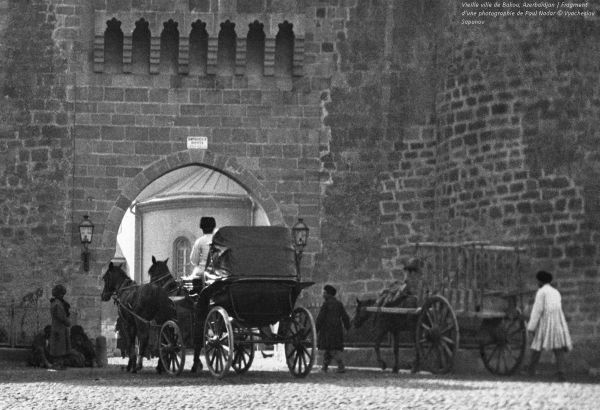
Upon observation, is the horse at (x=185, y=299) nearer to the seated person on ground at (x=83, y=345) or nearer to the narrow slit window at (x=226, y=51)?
the seated person on ground at (x=83, y=345)

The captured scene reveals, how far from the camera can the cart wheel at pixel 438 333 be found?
1662cm

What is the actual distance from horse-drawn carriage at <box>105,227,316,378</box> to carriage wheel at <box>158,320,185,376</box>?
0.18 ft

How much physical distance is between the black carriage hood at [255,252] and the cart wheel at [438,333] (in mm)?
1508

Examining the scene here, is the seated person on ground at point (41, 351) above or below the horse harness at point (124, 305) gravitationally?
below

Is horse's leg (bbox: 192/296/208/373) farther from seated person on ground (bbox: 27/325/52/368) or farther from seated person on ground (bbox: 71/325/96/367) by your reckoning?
seated person on ground (bbox: 71/325/96/367)

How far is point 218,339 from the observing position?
16625mm

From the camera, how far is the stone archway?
25281 mm

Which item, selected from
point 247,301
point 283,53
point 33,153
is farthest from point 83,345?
point 283,53

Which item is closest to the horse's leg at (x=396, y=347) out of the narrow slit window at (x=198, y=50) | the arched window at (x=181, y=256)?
the narrow slit window at (x=198, y=50)

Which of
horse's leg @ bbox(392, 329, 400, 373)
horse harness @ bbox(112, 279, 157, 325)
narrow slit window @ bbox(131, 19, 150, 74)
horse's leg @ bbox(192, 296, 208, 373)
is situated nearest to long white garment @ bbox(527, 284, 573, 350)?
horse's leg @ bbox(392, 329, 400, 373)

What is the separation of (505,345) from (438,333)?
86cm

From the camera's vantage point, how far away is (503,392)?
44.4 feet

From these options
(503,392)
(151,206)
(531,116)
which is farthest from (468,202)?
→ (151,206)

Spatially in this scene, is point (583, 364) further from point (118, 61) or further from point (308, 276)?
point (118, 61)
